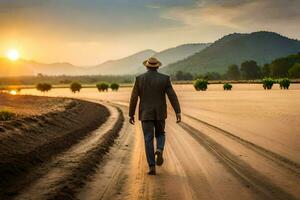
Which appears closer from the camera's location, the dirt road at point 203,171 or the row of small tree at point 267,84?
the dirt road at point 203,171

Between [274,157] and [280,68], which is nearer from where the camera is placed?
[274,157]

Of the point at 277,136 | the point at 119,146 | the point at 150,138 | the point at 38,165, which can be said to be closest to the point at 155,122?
the point at 150,138

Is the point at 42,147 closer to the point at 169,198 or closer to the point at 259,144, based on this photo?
the point at 259,144

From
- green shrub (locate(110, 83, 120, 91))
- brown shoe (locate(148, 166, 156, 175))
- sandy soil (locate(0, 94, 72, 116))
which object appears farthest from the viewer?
green shrub (locate(110, 83, 120, 91))

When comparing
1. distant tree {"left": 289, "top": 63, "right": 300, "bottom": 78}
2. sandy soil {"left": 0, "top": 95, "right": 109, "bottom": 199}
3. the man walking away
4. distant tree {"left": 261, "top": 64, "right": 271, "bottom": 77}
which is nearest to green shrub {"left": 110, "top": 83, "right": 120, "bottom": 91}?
sandy soil {"left": 0, "top": 95, "right": 109, "bottom": 199}

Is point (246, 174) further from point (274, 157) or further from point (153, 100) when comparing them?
point (274, 157)

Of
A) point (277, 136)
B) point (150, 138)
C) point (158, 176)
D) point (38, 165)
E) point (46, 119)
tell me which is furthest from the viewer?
point (46, 119)

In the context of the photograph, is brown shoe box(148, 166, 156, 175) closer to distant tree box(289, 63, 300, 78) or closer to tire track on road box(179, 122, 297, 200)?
tire track on road box(179, 122, 297, 200)

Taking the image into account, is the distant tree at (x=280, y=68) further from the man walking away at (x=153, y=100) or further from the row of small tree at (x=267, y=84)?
the man walking away at (x=153, y=100)

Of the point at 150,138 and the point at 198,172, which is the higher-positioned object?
the point at 150,138

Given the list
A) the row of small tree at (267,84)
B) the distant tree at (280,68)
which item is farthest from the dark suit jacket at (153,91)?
the distant tree at (280,68)

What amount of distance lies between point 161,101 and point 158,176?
5.42ft

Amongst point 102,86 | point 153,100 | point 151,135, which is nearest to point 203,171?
point 151,135

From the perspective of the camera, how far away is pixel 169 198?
7.41m
